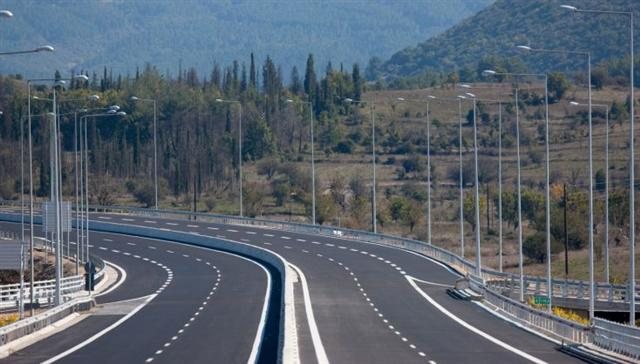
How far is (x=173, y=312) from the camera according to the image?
53125mm

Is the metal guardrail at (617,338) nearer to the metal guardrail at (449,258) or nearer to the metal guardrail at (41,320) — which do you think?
the metal guardrail at (41,320)

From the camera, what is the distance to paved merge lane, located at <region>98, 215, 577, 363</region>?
37969mm

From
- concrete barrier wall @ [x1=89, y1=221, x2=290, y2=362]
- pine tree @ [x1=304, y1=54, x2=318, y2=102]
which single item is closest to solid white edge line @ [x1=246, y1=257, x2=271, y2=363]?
concrete barrier wall @ [x1=89, y1=221, x2=290, y2=362]

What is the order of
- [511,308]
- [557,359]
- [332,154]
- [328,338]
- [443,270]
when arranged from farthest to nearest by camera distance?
[332,154] → [443,270] → [511,308] → [328,338] → [557,359]

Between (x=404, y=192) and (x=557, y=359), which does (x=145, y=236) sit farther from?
(x=557, y=359)

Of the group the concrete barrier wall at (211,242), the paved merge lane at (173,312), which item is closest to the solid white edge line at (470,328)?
the concrete barrier wall at (211,242)

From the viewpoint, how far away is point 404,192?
13188 cm

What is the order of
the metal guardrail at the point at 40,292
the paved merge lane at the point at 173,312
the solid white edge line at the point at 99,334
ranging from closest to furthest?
the solid white edge line at the point at 99,334 → the paved merge lane at the point at 173,312 → the metal guardrail at the point at 40,292

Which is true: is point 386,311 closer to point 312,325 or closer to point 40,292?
point 312,325

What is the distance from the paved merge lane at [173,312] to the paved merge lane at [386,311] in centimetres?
258

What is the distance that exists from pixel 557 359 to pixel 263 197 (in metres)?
90.6

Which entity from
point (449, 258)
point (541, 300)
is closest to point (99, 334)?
point (541, 300)

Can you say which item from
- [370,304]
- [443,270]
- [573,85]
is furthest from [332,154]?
[370,304]

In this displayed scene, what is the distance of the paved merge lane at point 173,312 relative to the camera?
38375 millimetres
